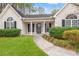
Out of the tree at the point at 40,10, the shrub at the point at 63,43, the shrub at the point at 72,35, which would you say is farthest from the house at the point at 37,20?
the shrub at the point at 63,43

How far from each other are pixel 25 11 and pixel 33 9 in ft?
0.99

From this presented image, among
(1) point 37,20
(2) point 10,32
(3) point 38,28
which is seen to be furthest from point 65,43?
(2) point 10,32

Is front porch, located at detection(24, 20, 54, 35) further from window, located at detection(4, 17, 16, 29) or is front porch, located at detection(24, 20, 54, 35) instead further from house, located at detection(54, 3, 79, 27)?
window, located at detection(4, 17, 16, 29)

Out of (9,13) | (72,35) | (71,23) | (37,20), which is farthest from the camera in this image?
(9,13)

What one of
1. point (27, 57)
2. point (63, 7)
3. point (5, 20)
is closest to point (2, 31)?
point (5, 20)

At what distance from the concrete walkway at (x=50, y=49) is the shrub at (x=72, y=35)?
18.3 inches

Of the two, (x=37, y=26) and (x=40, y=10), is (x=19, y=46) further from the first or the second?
(x=40, y=10)

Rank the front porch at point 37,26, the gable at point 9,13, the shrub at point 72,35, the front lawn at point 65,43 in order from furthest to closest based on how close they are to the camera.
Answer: the gable at point 9,13 < the front porch at point 37,26 < the front lawn at point 65,43 < the shrub at point 72,35

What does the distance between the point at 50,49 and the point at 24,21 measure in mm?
1349

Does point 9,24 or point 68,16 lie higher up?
point 68,16

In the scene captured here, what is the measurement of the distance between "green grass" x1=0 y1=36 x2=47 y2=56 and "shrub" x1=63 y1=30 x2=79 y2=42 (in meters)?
1.03

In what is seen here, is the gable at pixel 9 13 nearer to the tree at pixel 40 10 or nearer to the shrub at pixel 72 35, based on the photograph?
the tree at pixel 40 10

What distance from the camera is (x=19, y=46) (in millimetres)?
14609

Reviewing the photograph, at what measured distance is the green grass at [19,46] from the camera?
14523 millimetres
